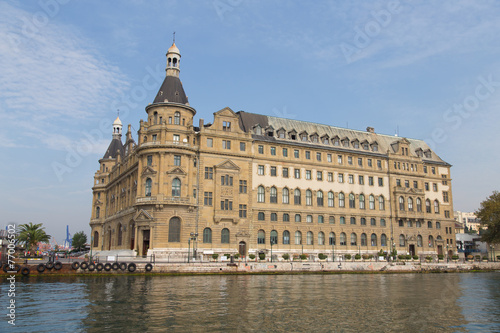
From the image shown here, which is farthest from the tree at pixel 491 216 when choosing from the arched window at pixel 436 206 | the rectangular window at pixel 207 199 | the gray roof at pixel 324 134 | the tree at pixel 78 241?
the tree at pixel 78 241

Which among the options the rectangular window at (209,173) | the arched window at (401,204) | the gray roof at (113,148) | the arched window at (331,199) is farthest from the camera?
the gray roof at (113,148)

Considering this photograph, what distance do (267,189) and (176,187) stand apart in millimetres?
17909

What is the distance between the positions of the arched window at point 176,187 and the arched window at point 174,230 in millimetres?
3918

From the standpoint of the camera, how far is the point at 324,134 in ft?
291

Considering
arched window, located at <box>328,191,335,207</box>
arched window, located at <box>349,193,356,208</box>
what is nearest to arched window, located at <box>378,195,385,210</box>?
arched window, located at <box>349,193,356,208</box>

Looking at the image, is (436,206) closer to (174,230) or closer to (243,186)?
(243,186)

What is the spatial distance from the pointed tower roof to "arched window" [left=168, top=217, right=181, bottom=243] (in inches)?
792

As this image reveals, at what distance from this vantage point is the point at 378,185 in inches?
3578

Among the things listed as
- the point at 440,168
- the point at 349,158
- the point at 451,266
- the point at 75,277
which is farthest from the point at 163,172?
the point at 440,168

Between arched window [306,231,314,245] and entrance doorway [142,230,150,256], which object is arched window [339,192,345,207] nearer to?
arched window [306,231,314,245]

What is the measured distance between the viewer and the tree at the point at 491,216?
87.6 meters

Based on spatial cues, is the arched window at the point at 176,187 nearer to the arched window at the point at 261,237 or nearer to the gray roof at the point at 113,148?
the arched window at the point at 261,237

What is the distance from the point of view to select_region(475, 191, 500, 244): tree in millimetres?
87562

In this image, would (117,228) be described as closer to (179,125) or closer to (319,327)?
(179,125)
